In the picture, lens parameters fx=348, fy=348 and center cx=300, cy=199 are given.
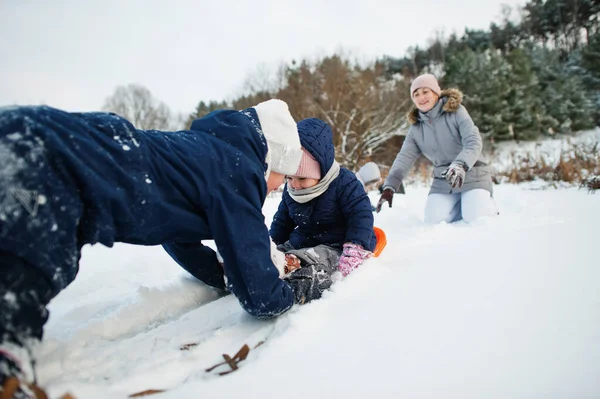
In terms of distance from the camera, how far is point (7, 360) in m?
0.73

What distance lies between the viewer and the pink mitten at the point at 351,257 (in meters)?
1.61

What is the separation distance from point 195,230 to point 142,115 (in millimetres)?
30246

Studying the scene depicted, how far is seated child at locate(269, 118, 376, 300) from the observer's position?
166 cm

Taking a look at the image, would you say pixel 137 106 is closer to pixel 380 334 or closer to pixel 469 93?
pixel 469 93

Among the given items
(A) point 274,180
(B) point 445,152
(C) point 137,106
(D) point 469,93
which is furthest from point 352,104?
(C) point 137,106

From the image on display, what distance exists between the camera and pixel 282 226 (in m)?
2.28

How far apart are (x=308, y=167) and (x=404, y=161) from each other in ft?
5.61

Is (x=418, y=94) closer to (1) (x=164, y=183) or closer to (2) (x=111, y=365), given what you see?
(1) (x=164, y=183)

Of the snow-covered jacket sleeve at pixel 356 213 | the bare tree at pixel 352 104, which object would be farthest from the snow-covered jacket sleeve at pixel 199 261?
the bare tree at pixel 352 104

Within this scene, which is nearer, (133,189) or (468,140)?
(133,189)

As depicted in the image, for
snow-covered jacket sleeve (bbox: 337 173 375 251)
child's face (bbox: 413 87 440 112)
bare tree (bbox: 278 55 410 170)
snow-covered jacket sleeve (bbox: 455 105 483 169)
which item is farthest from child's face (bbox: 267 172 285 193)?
bare tree (bbox: 278 55 410 170)

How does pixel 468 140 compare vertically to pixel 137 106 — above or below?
below

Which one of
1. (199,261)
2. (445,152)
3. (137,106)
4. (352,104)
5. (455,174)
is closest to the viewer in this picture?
(199,261)

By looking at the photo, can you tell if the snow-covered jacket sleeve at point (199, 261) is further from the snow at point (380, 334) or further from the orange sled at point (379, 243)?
the orange sled at point (379, 243)
